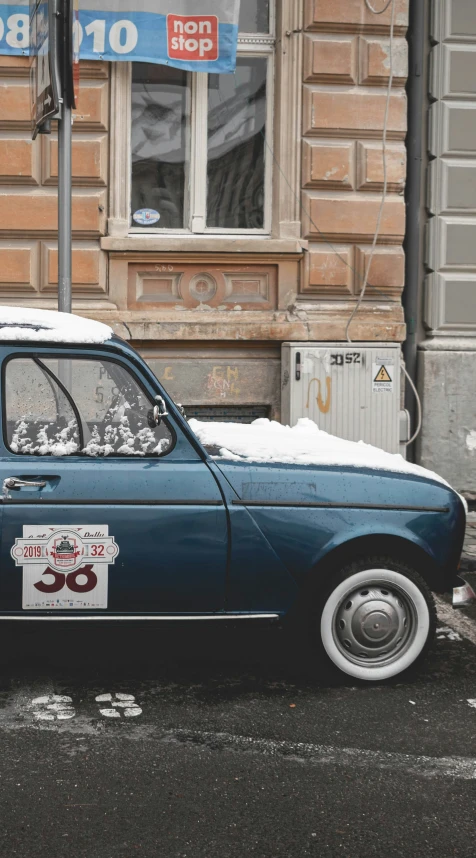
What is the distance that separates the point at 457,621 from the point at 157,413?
2548 mm

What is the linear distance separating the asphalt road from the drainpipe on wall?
209 inches

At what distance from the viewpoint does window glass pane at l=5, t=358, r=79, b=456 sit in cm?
462

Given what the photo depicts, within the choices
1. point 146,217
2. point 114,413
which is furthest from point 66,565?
point 146,217

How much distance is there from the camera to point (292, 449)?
5.02 meters

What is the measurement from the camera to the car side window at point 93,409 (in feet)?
15.2

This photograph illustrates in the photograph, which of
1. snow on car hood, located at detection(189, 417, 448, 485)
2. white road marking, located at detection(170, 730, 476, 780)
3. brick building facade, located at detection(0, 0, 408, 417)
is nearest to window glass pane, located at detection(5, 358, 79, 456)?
snow on car hood, located at detection(189, 417, 448, 485)

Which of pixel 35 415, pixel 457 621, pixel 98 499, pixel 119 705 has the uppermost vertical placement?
pixel 35 415

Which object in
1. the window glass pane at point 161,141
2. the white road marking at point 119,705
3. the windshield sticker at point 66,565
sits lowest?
the white road marking at point 119,705

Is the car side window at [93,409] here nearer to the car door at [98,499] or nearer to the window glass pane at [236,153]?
the car door at [98,499]

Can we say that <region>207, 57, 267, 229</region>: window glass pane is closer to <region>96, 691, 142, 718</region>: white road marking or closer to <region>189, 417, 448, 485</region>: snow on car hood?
<region>189, 417, 448, 485</region>: snow on car hood

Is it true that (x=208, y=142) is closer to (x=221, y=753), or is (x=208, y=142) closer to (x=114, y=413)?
(x=114, y=413)

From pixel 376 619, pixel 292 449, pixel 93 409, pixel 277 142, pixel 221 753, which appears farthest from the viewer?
pixel 277 142

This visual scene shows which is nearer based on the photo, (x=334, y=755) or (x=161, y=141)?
(x=334, y=755)

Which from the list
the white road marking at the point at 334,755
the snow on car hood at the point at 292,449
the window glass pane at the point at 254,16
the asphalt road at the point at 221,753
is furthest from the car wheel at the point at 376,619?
the window glass pane at the point at 254,16
